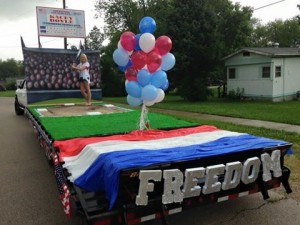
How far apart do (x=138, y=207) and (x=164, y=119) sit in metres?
3.52

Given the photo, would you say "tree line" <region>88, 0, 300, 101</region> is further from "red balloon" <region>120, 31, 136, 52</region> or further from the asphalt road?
the asphalt road

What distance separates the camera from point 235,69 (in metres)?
20.8

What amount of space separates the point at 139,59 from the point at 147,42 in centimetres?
30

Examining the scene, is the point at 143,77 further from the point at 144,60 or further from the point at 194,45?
the point at 194,45

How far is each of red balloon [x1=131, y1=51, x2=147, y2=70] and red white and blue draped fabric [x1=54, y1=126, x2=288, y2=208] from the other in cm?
105

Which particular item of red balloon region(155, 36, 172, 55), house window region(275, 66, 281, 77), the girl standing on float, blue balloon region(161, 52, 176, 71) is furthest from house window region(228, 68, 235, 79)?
red balloon region(155, 36, 172, 55)

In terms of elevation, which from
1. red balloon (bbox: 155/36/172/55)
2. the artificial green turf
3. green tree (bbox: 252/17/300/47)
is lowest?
the artificial green turf

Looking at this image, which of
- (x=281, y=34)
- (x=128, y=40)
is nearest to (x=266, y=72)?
(x=128, y=40)

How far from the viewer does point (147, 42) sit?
179 inches

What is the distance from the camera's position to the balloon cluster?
15.4 ft

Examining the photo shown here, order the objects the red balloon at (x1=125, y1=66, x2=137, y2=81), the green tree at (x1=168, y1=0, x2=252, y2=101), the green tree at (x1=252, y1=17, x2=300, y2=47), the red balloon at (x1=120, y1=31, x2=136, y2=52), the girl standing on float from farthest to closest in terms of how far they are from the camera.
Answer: the green tree at (x1=252, y1=17, x2=300, y2=47) → the green tree at (x1=168, y1=0, x2=252, y2=101) → the girl standing on float → the red balloon at (x1=125, y1=66, x2=137, y2=81) → the red balloon at (x1=120, y1=31, x2=136, y2=52)

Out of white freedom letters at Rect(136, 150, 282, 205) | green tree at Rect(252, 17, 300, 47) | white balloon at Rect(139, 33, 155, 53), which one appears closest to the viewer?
white freedom letters at Rect(136, 150, 282, 205)

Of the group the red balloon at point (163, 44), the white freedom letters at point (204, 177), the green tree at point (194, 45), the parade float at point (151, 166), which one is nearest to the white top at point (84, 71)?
the parade float at point (151, 166)

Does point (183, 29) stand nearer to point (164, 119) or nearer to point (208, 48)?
point (208, 48)
